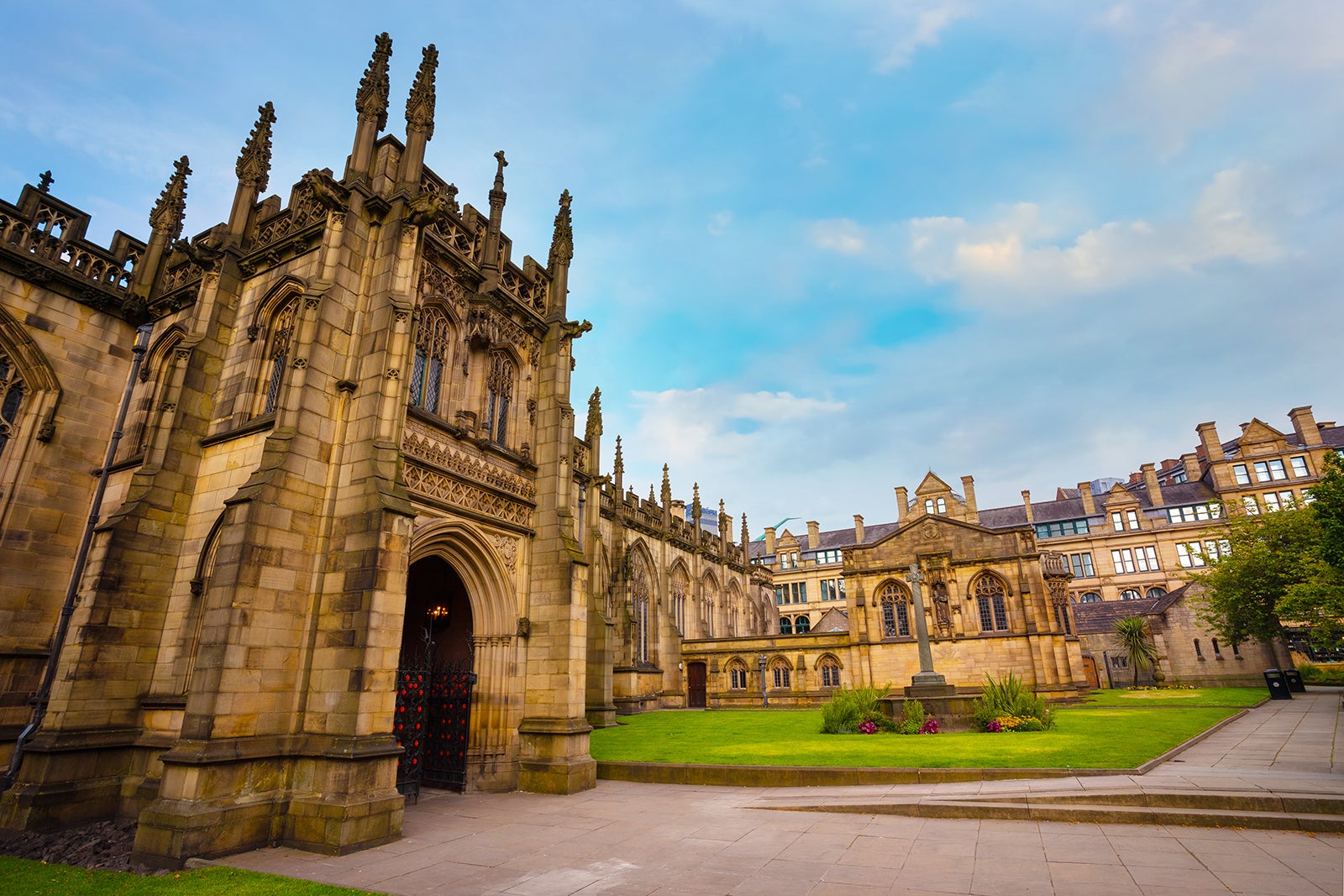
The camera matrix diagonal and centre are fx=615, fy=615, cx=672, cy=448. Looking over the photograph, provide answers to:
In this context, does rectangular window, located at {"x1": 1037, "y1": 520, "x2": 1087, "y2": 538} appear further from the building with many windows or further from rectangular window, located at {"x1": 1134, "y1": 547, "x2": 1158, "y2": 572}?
rectangular window, located at {"x1": 1134, "y1": 547, "x2": 1158, "y2": 572}

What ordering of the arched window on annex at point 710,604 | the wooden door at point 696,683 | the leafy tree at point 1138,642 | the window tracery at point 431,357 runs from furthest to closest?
the arched window on annex at point 710,604, the wooden door at point 696,683, the leafy tree at point 1138,642, the window tracery at point 431,357

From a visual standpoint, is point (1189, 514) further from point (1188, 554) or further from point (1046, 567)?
point (1046, 567)

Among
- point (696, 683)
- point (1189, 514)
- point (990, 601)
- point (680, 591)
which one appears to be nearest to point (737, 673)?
point (696, 683)

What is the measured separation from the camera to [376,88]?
14.0m

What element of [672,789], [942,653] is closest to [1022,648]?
[942,653]

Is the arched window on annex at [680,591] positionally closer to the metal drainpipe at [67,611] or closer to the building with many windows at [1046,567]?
the building with many windows at [1046,567]

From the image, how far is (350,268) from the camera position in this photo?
41.9 feet

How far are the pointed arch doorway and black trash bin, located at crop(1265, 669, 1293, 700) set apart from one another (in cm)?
4051

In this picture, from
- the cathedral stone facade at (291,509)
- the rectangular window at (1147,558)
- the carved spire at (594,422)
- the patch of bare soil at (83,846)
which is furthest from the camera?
the rectangular window at (1147,558)

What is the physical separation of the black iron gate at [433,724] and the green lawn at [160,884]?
465 cm

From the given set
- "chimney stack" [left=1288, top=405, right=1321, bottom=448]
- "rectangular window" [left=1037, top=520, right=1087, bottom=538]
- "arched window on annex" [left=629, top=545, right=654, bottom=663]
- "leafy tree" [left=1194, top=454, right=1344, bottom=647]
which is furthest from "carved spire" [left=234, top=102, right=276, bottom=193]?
"chimney stack" [left=1288, top=405, right=1321, bottom=448]

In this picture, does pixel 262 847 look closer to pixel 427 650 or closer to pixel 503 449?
pixel 427 650

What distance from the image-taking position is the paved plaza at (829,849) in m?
6.70

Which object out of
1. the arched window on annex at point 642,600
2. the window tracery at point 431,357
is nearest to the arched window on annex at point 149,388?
the window tracery at point 431,357
